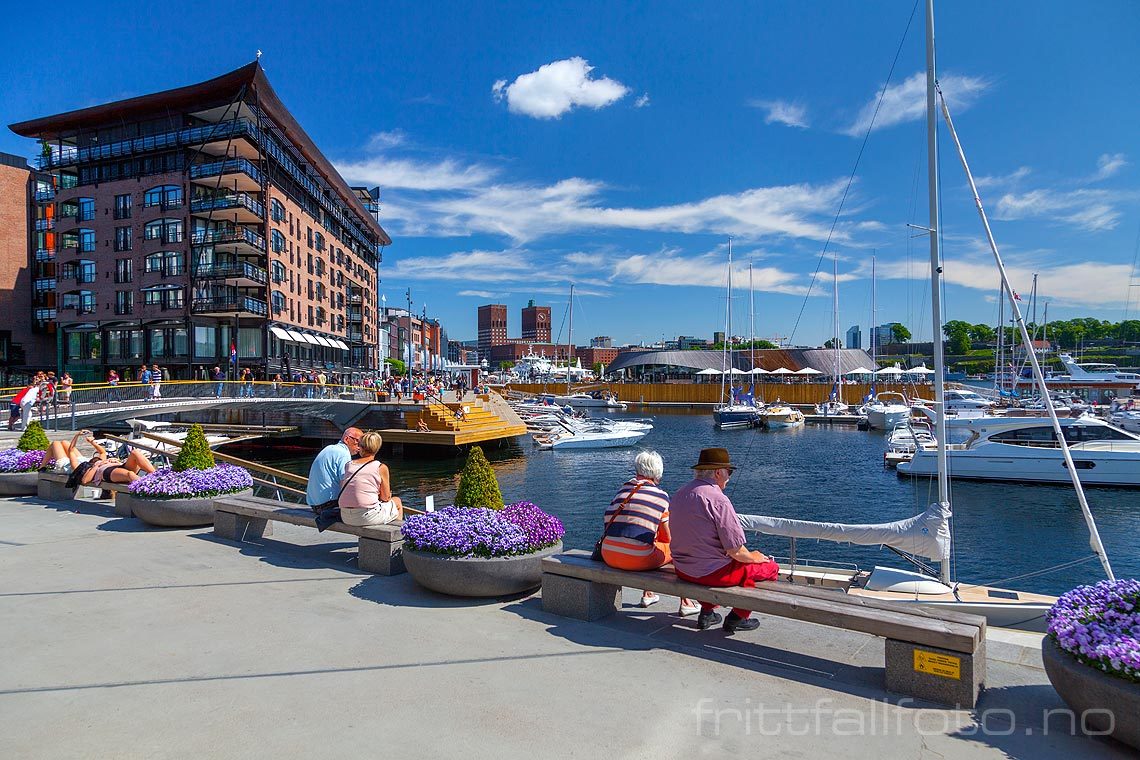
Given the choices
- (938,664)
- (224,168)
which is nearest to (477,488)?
(938,664)

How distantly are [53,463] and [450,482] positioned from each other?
19.5 m

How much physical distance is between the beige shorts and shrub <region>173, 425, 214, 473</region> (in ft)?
14.0

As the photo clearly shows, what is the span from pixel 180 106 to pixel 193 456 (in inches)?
1971

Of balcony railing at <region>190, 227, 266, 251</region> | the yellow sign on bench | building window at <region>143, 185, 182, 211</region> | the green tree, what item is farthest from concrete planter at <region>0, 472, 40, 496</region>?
the green tree

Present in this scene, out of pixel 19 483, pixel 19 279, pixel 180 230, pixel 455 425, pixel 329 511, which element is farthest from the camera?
pixel 19 279

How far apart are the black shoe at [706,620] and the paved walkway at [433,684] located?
0.30ft

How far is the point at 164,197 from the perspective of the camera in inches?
1934

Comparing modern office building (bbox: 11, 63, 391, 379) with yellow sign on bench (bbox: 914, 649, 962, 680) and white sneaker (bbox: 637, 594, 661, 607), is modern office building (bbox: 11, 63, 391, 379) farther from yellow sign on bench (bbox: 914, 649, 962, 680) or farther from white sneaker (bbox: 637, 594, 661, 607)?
yellow sign on bench (bbox: 914, 649, 962, 680)

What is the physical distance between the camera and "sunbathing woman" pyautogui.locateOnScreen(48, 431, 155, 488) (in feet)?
37.8

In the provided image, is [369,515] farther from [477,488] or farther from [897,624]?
[897,624]

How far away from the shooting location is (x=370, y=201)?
9100cm

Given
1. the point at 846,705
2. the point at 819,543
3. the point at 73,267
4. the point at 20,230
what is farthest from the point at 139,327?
the point at 846,705

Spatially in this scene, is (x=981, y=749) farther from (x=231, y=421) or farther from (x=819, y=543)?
(x=231, y=421)

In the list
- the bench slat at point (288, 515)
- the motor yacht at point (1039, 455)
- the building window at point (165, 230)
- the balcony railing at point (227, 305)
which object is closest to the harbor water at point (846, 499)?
the motor yacht at point (1039, 455)
